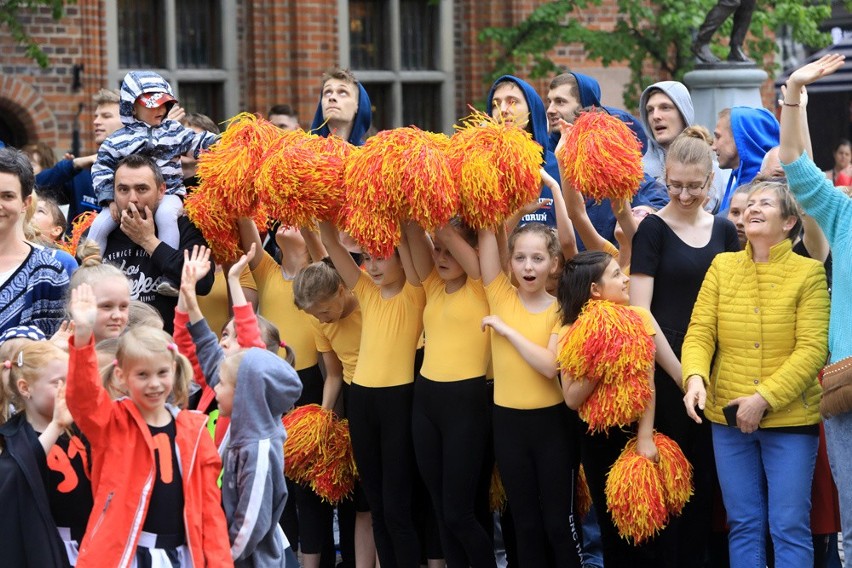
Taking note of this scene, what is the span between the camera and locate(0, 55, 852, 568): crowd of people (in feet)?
13.6

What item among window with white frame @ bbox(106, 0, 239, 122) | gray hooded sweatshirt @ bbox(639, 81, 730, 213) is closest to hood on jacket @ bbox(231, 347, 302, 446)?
gray hooded sweatshirt @ bbox(639, 81, 730, 213)

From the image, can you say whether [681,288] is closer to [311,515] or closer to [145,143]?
[311,515]

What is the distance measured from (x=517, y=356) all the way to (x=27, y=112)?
273 inches

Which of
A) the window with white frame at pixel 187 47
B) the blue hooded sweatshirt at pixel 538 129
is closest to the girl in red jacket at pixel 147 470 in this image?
the blue hooded sweatshirt at pixel 538 129

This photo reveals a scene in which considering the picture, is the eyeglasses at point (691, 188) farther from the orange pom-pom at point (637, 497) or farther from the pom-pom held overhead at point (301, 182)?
the pom-pom held overhead at point (301, 182)

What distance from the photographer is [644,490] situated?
15.5ft

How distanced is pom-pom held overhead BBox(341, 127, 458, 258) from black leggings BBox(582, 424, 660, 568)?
3.36 feet

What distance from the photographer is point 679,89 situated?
20.2ft

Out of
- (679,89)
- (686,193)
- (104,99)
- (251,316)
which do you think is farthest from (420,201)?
(104,99)

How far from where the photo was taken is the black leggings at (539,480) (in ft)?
16.0

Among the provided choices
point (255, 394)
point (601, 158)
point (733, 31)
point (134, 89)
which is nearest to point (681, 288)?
point (601, 158)

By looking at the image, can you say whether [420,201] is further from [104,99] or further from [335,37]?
[335,37]

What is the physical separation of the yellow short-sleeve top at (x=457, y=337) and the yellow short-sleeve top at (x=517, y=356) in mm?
72

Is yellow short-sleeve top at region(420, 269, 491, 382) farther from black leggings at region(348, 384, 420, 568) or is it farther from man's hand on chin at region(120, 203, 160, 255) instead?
man's hand on chin at region(120, 203, 160, 255)
